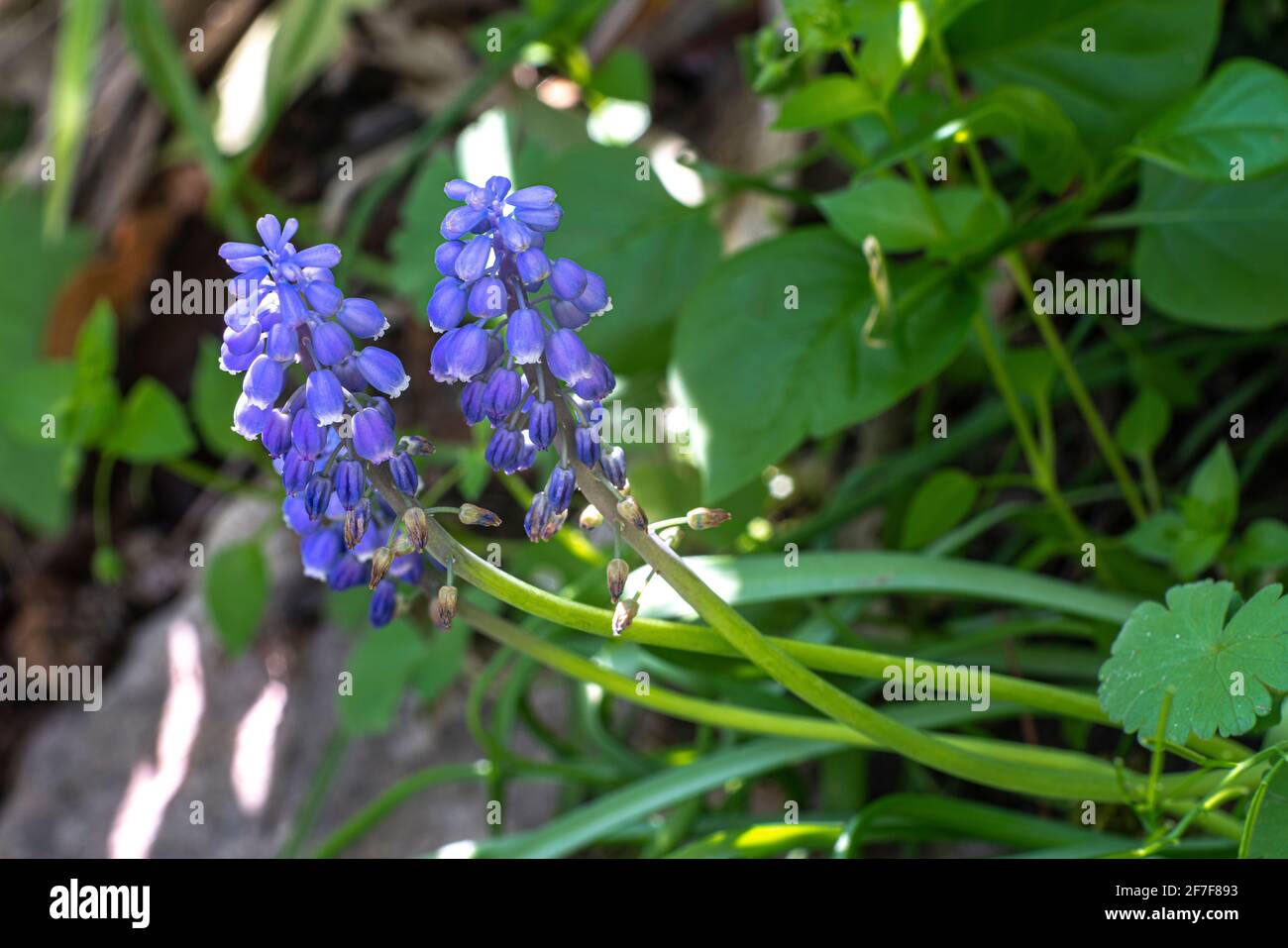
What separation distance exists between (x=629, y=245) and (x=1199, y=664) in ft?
3.22

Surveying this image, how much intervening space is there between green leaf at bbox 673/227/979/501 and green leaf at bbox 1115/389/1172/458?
30 centimetres

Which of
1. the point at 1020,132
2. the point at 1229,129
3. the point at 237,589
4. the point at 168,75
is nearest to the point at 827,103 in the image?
the point at 1020,132

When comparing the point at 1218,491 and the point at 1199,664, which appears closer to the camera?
the point at 1199,664

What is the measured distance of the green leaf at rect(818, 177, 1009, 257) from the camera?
139cm

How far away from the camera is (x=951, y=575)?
1373mm

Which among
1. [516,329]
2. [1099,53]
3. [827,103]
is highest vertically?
[1099,53]

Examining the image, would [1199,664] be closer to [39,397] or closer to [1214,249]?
Result: [1214,249]

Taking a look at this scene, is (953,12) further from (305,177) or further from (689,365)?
(305,177)

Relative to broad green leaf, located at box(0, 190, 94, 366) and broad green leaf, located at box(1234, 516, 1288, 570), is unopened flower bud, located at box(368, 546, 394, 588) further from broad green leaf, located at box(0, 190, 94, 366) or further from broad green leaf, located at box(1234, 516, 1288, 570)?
broad green leaf, located at box(0, 190, 94, 366)

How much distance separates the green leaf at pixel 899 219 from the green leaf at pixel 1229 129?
164mm

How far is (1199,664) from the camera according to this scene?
38.5 inches

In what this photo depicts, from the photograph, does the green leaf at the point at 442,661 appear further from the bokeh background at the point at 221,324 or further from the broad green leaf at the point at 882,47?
the broad green leaf at the point at 882,47
